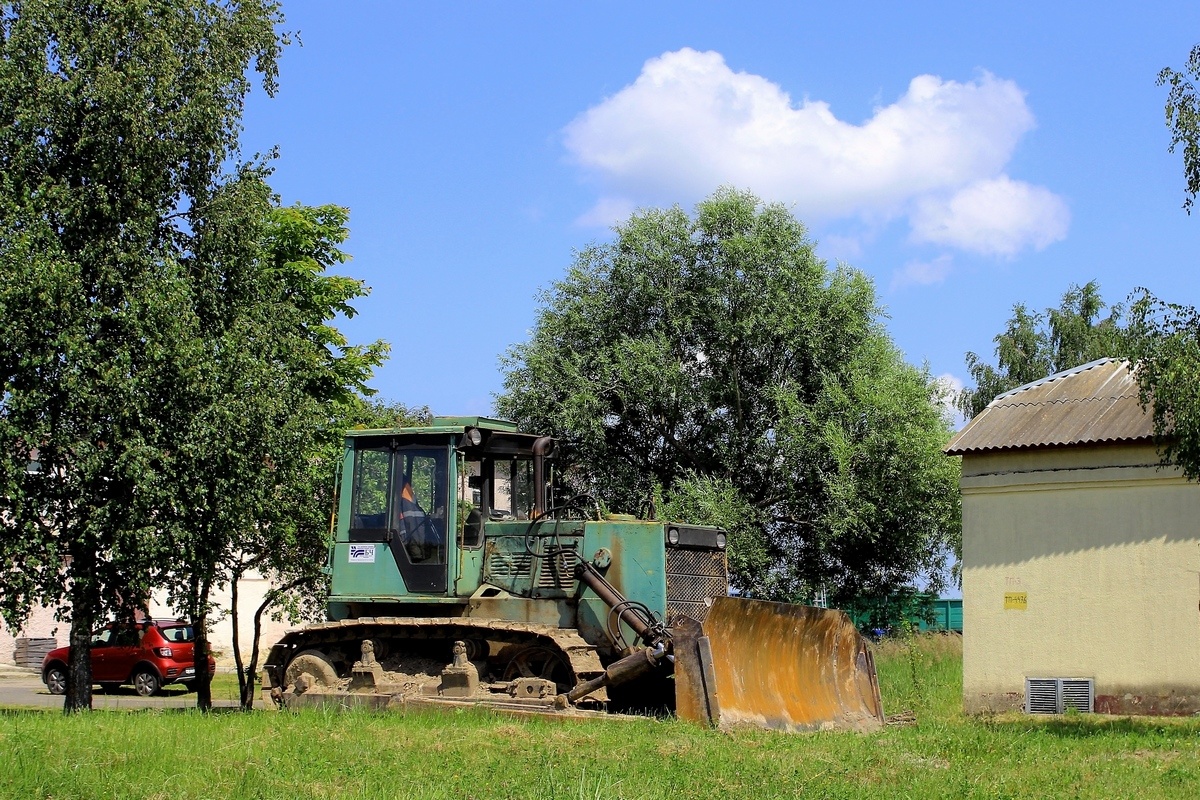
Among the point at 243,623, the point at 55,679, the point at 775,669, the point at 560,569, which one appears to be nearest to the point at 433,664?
the point at 560,569

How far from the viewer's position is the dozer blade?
1178 centimetres

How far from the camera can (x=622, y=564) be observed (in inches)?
541

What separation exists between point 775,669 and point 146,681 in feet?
64.2

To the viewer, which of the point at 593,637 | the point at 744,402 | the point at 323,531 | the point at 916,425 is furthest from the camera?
the point at 744,402

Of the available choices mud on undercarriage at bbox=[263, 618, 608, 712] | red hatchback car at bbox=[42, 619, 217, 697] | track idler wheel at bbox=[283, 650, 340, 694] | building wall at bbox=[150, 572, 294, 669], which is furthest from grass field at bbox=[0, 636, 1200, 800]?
building wall at bbox=[150, 572, 294, 669]

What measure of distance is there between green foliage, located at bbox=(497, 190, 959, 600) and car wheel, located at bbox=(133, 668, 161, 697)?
9.81m

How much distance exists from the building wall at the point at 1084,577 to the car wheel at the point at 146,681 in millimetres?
18585

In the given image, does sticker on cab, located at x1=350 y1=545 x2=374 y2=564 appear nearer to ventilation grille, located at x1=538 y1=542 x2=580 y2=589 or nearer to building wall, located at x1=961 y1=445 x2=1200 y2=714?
ventilation grille, located at x1=538 y1=542 x2=580 y2=589

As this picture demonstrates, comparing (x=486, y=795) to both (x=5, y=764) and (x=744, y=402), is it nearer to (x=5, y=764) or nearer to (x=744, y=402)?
(x=5, y=764)

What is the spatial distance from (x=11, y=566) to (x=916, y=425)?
17955mm

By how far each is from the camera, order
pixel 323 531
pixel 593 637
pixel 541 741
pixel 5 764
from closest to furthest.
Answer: pixel 5 764
pixel 541 741
pixel 593 637
pixel 323 531

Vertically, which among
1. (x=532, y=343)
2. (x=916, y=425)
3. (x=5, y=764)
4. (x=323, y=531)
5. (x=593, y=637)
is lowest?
(x=5, y=764)

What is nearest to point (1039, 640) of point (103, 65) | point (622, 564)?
point (622, 564)

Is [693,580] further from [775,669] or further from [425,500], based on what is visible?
[425,500]
